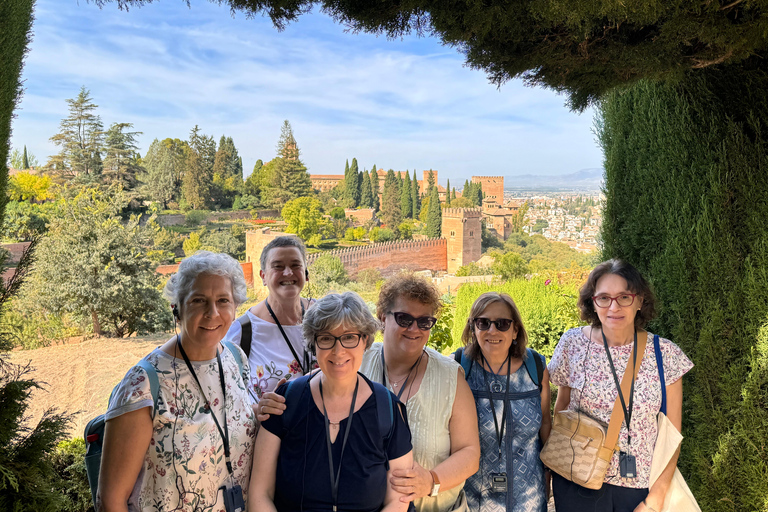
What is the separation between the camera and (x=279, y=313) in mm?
1926

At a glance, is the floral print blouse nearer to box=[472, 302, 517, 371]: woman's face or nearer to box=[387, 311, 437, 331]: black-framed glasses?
box=[387, 311, 437, 331]: black-framed glasses

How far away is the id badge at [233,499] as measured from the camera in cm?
131

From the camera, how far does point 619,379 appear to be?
172 centimetres

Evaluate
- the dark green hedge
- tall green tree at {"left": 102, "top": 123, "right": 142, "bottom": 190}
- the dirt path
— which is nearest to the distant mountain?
tall green tree at {"left": 102, "top": 123, "right": 142, "bottom": 190}

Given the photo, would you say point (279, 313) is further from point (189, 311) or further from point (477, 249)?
point (477, 249)

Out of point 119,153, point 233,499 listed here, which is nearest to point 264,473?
point 233,499

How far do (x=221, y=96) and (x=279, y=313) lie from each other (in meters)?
77.7

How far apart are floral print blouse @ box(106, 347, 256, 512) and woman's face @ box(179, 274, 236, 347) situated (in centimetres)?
7

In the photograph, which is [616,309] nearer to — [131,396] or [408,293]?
[408,293]

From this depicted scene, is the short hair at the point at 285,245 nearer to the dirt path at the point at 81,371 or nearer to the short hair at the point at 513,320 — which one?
the short hair at the point at 513,320

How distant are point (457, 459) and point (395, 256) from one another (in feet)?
129

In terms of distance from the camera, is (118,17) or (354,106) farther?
(354,106)

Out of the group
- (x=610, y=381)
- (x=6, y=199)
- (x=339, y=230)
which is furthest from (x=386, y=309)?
(x=339, y=230)

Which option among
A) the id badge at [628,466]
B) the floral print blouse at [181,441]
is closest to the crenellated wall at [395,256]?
the id badge at [628,466]
